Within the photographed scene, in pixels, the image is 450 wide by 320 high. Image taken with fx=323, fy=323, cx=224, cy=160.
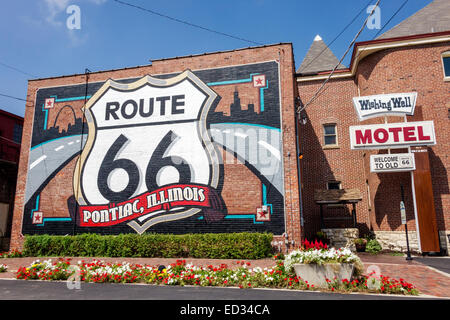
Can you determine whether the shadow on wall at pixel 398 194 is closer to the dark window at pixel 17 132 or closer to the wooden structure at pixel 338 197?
the wooden structure at pixel 338 197

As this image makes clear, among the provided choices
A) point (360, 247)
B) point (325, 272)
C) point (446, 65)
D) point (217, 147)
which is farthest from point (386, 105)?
point (325, 272)

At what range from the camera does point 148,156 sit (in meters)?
16.3

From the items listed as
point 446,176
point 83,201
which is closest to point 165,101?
point 83,201

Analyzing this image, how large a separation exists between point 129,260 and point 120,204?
3.30m

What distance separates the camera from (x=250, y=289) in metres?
8.43

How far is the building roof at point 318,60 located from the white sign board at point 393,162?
9208 millimetres

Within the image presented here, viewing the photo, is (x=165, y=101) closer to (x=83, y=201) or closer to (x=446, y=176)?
(x=83, y=201)

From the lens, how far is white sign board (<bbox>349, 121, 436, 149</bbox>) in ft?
52.8

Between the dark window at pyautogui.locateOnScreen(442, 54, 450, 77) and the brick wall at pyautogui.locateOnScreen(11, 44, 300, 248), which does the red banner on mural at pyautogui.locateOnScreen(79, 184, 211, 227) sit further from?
the dark window at pyautogui.locateOnScreen(442, 54, 450, 77)

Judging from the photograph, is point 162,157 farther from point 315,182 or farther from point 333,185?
point 333,185

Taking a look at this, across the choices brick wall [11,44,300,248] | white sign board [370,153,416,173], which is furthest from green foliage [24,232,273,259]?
white sign board [370,153,416,173]
